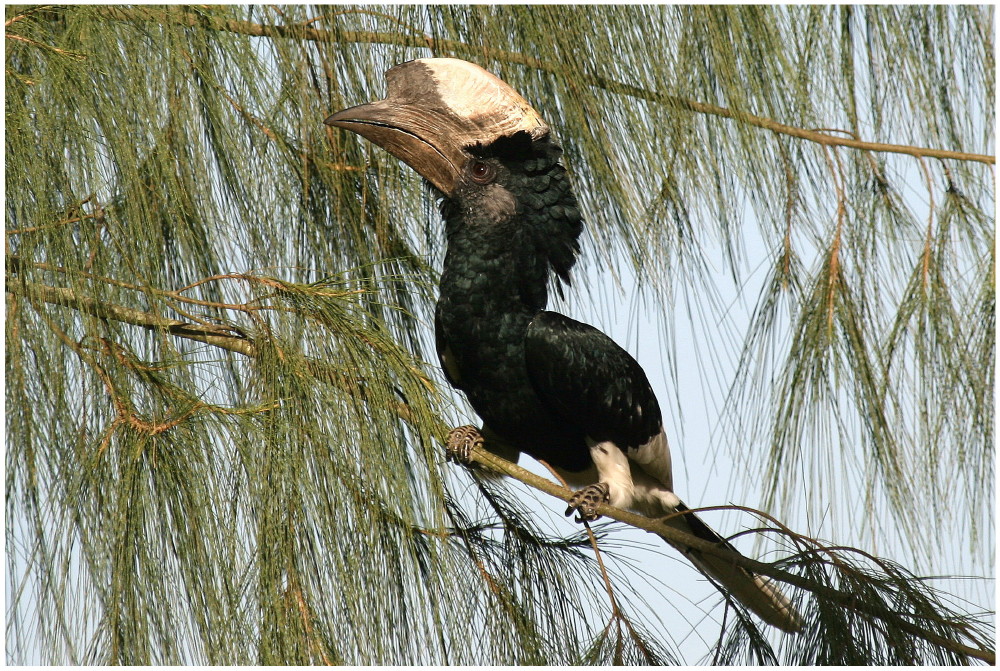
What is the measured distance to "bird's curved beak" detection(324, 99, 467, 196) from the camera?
176cm

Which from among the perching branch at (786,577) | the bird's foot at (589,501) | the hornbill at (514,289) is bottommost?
the perching branch at (786,577)

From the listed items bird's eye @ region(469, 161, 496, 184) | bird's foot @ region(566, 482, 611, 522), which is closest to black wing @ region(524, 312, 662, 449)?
bird's foot @ region(566, 482, 611, 522)

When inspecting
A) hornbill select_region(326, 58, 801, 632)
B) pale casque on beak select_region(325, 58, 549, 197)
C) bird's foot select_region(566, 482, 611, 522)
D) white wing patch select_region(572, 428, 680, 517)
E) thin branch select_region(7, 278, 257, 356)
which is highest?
pale casque on beak select_region(325, 58, 549, 197)

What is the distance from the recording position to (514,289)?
1907 mm

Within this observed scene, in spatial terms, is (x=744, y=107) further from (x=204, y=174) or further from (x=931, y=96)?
(x=204, y=174)

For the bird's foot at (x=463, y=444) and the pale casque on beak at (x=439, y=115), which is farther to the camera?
the bird's foot at (x=463, y=444)

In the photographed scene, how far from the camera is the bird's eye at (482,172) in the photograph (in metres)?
1.92

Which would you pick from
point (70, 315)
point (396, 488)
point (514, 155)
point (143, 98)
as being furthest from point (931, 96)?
point (70, 315)

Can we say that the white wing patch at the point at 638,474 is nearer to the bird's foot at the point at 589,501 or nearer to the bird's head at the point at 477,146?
the bird's foot at the point at 589,501

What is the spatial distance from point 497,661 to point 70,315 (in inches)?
31.0

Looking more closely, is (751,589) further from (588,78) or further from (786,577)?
(588,78)

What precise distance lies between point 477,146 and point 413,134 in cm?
13

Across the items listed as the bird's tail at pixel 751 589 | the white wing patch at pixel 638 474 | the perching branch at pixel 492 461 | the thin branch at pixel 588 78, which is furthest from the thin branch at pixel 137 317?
the white wing patch at pixel 638 474

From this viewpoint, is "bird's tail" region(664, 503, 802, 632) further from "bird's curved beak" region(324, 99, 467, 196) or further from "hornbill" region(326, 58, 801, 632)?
"bird's curved beak" region(324, 99, 467, 196)
